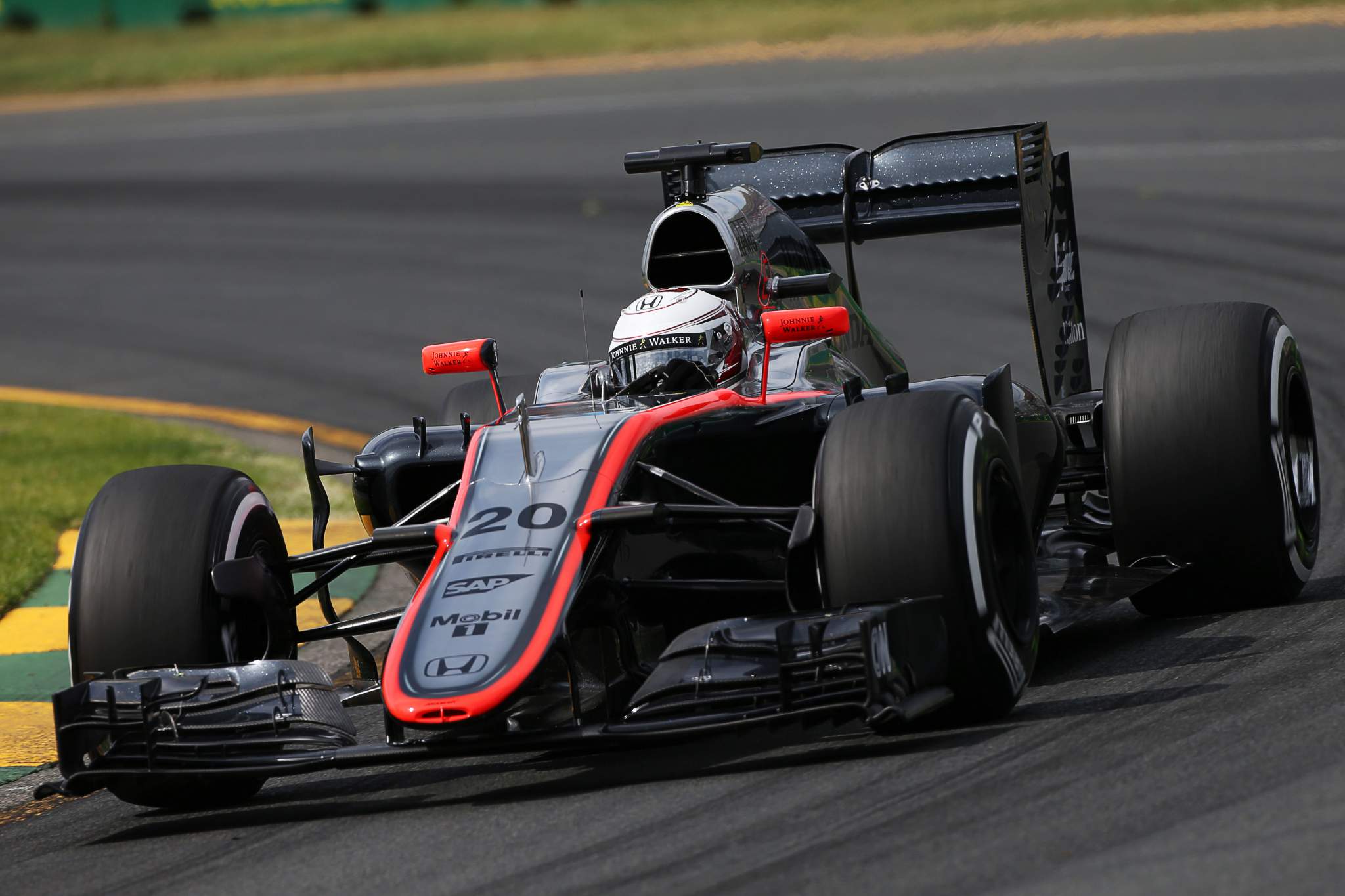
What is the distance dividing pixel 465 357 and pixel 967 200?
2.70 meters

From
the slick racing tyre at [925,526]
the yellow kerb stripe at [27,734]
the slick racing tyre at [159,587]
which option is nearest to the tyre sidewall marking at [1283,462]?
the slick racing tyre at [925,526]

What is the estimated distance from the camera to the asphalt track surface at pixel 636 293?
466 centimetres

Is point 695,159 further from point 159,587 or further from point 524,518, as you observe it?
point 159,587

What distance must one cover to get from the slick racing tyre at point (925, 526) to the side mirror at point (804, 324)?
1.88 feet

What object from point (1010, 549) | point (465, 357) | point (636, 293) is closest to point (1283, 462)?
point (1010, 549)

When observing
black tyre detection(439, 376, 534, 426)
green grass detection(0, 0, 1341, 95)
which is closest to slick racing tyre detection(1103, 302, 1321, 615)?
black tyre detection(439, 376, 534, 426)

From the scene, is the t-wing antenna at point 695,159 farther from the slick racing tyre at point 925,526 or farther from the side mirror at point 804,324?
the slick racing tyre at point 925,526

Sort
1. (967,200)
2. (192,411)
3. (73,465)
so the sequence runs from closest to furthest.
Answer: (967,200) < (73,465) < (192,411)

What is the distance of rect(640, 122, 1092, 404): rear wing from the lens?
8.27 m

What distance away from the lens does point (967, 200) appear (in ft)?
28.3

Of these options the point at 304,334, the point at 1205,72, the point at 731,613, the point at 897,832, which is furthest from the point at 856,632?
the point at 1205,72

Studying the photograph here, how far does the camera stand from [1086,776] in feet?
16.1

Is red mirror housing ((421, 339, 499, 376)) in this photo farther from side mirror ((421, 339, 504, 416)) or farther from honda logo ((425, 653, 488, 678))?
honda logo ((425, 653, 488, 678))

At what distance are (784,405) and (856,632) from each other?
1396 millimetres
